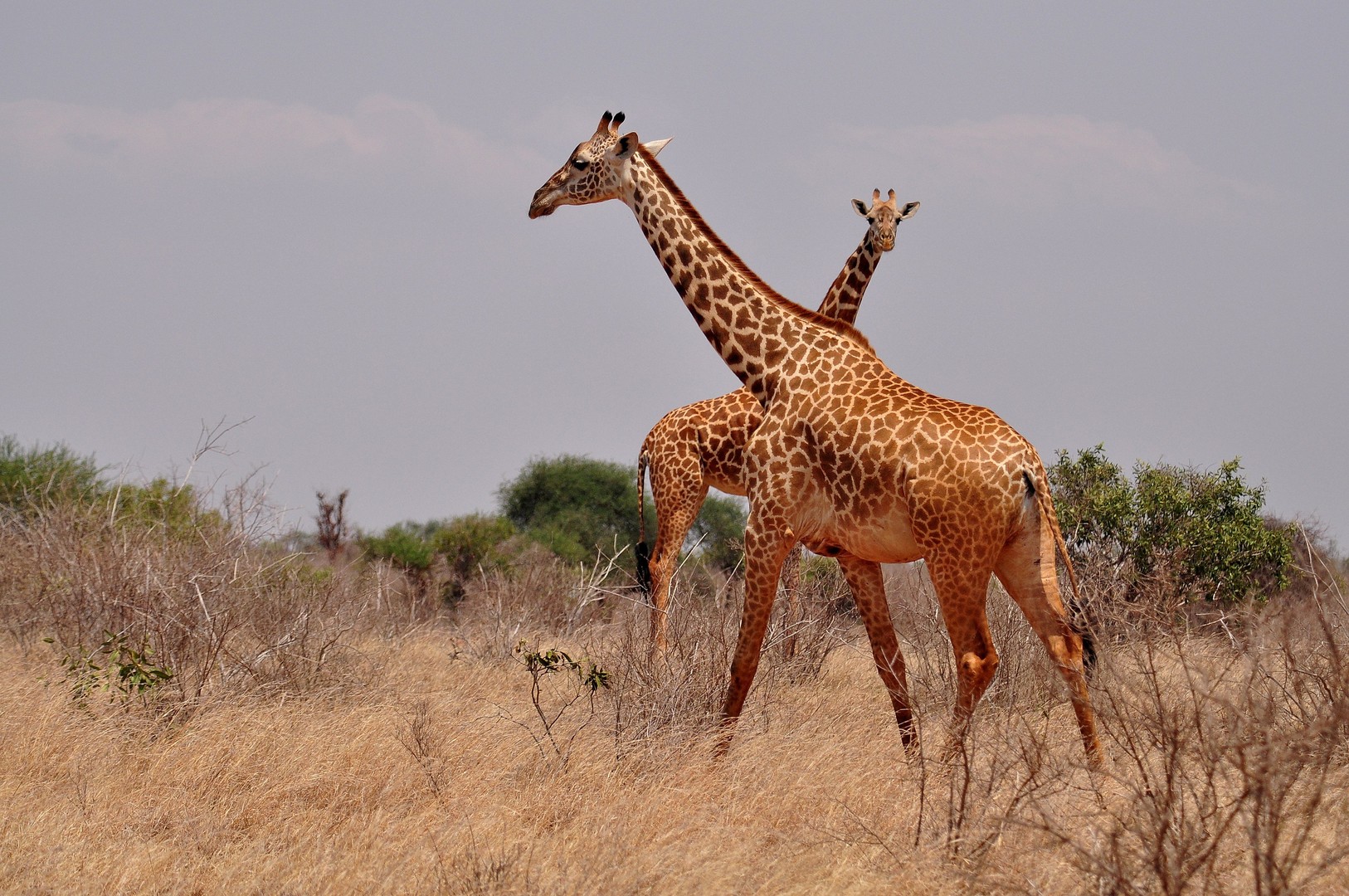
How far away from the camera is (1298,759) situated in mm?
3652

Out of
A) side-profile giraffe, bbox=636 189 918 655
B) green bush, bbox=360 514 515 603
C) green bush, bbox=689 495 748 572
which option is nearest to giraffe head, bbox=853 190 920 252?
side-profile giraffe, bbox=636 189 918 655

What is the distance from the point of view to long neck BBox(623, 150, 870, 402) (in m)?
6.89

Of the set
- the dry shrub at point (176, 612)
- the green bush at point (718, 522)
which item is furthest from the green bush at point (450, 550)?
the dry shrub at point (176, 612)

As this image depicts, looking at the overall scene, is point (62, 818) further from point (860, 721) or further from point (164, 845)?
point (860, 721)

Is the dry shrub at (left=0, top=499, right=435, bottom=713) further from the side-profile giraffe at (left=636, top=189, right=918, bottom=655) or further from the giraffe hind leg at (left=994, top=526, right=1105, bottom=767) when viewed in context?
the giraffe hind leg at (left=994, top=526, right=1105, bottom=767)

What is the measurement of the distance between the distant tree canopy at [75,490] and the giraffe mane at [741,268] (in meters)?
6.65

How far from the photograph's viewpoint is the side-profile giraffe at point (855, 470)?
5.76 meters

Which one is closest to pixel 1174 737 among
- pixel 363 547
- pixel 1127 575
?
pixel 1127 575

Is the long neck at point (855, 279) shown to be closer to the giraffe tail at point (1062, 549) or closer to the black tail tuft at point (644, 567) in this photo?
the black tail tuft at point (644, 567)

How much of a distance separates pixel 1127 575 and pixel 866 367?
Answer: 5.02 meters

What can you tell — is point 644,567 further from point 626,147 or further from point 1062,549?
point 1062,549

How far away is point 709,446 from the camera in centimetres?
966

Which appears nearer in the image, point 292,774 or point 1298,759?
point 1298,759

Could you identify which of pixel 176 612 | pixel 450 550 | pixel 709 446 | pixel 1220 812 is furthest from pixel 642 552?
pixel 450 550
